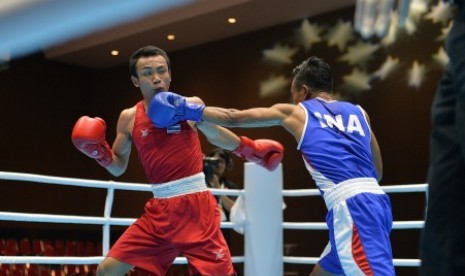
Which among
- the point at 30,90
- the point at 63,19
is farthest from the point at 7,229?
the point at 63,19

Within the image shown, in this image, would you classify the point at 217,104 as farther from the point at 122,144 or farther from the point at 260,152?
the point at 122,144

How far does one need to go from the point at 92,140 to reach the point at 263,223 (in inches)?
42.6

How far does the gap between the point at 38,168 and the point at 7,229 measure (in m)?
2.46

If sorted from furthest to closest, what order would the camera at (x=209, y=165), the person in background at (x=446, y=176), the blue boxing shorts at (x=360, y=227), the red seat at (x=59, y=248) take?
1. the red seat at (x=59, y=248)
2. the camera at (x=209, y=165)
3. the blue boxing shorts at (x=360, y=227)
4. the person in background at (x=446, y=176)

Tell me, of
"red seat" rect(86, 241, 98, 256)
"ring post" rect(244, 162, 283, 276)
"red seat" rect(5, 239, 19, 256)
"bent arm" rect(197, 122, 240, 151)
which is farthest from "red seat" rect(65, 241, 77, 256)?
"bent arm" rect(197, 122, 240, 151)

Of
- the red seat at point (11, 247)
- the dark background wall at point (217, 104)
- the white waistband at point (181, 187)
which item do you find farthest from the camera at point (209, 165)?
the red seat at point (11, 247)

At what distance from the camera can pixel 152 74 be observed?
8.98ft

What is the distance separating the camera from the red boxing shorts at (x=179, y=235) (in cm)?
249

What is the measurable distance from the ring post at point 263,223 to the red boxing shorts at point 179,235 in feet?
2.69

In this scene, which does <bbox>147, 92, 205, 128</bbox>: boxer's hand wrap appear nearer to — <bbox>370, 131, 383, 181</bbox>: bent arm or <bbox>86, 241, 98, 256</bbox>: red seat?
<bbox>370, 131, 383, 181</bbox>: bent arm

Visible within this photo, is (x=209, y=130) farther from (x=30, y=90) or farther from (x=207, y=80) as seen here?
(x=30, y=90)

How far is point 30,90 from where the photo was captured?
9.54 m

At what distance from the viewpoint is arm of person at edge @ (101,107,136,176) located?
9.19 feet

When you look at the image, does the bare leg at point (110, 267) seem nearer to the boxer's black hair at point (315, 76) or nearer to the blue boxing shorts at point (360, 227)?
the blue boxing shorts at point (360, 227)
